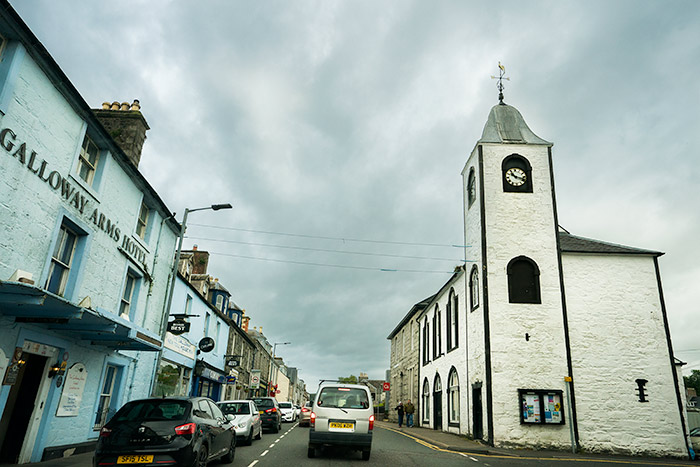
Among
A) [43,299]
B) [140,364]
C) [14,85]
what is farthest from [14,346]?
[140,364]

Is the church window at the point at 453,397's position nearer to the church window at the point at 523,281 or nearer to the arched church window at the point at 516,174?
the church window at the point at 523,281

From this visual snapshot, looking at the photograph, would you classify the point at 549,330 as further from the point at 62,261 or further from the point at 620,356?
the point at 62,261

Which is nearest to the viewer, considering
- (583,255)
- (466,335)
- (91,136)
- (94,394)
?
(91,136)

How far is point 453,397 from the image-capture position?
84.9 feet

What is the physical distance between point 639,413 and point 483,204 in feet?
36.0

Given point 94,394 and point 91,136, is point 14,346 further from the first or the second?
point 91,136

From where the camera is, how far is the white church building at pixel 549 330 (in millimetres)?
19250

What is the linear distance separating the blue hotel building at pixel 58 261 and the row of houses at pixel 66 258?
0.03 metres

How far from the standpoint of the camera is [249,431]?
15906 mm

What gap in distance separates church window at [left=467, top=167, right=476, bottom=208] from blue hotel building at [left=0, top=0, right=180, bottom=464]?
16181 millimetres

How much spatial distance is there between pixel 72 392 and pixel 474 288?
56.6ft

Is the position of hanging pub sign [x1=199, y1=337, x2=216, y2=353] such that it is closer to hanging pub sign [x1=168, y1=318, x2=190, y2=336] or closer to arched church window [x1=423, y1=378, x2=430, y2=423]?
hanging pub sign [x1=168, y1=318, x2=190, y2=336]

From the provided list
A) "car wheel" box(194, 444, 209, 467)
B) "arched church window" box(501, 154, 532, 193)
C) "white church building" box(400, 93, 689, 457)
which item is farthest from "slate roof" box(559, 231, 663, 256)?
"car wheel" box(194, 444, 209, 467)

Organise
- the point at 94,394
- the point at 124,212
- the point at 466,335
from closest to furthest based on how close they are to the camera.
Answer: the point at 94,394, the point at 124,212, the point at 466,335
